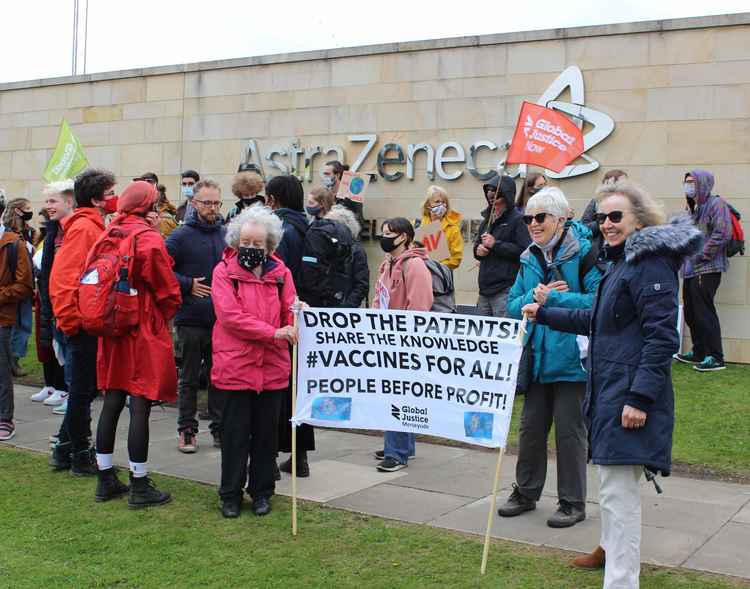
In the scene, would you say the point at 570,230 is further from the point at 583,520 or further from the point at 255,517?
the point at 255,517

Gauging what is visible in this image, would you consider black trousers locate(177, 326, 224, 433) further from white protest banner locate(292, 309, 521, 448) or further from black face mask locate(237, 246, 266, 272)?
white protest banner locate(292, 309, 521, 448)

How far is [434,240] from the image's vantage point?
8867 millimetres

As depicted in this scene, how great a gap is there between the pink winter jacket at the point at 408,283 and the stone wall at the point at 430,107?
5.14 meters

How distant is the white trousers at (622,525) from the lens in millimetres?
4309

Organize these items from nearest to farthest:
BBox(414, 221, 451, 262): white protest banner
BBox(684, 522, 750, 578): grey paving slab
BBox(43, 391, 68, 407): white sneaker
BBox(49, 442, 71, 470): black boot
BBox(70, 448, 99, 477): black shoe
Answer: BBox(684, 522, 750, 578): grey paving slab, BBox(70, 448, 99, 477): black shoe, BBox(49, 442, 71, 470): black boot, BBox(414, 221, 451, 262): white protest banner, BBox(43, 391, 68, 407): white sneaker

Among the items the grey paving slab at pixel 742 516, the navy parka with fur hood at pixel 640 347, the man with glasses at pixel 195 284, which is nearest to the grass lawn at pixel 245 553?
the navy parka with fur hood at pixel 640 347

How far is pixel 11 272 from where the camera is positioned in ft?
26.3

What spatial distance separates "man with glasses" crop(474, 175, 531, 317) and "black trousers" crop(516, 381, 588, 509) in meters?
3.27

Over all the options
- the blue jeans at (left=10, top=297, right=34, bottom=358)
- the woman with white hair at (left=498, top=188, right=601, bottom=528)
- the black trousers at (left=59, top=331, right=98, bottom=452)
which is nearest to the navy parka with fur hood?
the woman with white hair at (left=498, top=188, right=601, bottom=528)

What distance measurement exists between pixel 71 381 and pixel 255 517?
1.83 meters

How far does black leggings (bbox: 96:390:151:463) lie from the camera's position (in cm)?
598

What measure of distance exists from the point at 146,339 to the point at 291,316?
963 mm

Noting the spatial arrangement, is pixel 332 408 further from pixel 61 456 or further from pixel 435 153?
pixel 435 153

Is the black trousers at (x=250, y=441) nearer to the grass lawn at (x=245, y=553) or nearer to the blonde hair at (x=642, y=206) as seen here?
the grass lawn at (x=245, y=553)
